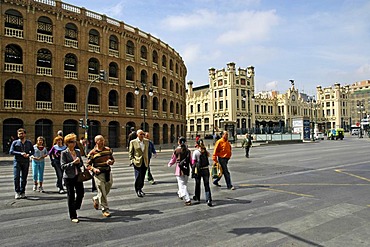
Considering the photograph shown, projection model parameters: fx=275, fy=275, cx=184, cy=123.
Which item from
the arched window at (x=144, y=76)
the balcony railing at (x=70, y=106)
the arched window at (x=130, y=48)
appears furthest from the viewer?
the arched window at (x=144, y=76)

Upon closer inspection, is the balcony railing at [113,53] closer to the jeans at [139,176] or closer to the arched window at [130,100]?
the arched window at [130,100]

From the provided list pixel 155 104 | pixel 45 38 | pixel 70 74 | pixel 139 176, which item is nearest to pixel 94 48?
pixel 70 74

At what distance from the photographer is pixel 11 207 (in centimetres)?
675

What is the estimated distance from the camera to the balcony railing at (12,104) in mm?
25306

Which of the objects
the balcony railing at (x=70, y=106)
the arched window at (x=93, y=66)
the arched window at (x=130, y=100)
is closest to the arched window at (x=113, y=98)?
the arched window at (x=130, y=100)

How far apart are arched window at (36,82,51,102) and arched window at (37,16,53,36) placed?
5.30m

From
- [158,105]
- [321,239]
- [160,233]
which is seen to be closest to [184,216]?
[160,233]

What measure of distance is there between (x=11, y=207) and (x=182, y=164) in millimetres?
4323

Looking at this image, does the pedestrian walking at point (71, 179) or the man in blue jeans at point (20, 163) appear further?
the man in blue jeans at point (20, 163)

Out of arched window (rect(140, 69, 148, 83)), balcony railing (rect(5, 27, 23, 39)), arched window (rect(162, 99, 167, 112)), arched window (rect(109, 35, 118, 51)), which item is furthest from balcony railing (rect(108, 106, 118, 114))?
balcony railing (rect(5, 27, 23, 39))

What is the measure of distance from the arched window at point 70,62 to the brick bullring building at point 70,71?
0.33 feet

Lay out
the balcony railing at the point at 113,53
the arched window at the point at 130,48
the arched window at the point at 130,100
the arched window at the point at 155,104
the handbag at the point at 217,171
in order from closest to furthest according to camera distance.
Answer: the handbag at the point at 217,171, the balcony railing at the point at 113,53, the arched window at the point at 130,48, the arched window at the point at 130,100, the arched window at the point at 155,104

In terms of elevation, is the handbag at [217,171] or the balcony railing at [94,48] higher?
the balcony railing at [94,48]

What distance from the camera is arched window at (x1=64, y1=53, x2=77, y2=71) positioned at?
29.2m
